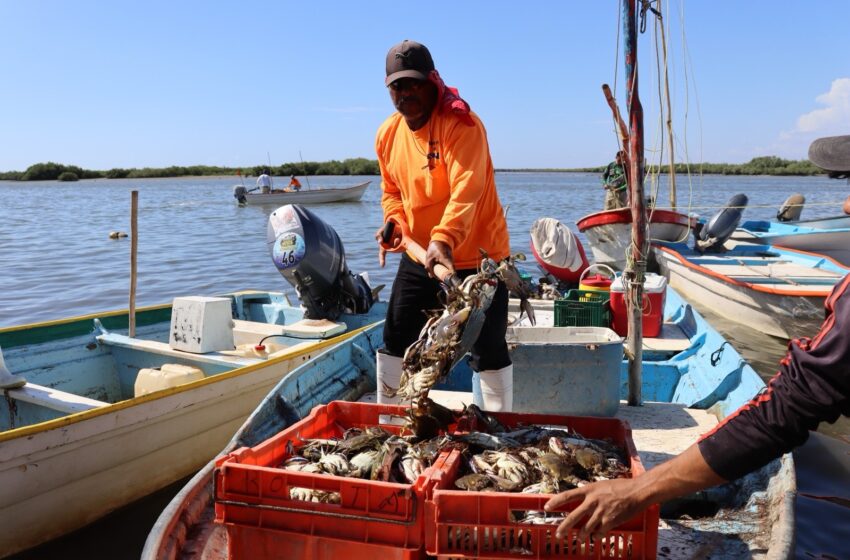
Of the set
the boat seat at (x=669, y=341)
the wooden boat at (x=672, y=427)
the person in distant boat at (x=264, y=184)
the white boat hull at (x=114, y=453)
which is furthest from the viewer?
the person in distant boat at (x=264, y=184)

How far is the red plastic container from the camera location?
6.19 meters

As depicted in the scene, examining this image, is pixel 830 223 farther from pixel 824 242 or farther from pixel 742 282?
pixel 742 282

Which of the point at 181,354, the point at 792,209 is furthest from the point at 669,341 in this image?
the point at 792,209

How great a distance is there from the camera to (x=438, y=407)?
3.04 m

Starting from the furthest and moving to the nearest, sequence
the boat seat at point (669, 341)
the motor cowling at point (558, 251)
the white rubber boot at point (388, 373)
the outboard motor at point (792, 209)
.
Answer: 1. the outboard motor at point (792, 209)
2. the motor cowling at point (558, 251)
3. the boat seat at point (669, 341)
4. the white rubber boot at point (388, 373)

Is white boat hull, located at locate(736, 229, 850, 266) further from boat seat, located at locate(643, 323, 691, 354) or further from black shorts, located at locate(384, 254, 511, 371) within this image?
black shorts, located at locate(384, 254, 511, 371)

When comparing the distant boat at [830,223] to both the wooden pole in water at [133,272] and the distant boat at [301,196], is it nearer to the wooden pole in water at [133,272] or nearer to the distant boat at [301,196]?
the wooden pole in water at [133,272]

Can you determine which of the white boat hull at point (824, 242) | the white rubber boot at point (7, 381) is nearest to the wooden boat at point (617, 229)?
the white boat hull at point (824, 242)

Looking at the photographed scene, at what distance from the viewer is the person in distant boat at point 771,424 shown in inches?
61.3

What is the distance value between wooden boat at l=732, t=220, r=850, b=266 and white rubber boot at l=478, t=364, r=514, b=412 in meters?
13.3

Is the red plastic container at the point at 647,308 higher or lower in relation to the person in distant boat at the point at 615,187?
lower

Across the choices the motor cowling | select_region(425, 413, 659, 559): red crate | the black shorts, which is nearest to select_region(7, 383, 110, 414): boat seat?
the black shorts

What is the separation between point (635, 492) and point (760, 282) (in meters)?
9.53

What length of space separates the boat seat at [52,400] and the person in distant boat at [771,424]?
12.2ft
